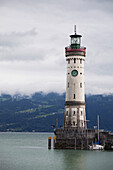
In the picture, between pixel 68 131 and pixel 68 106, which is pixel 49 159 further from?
pixel 68 106

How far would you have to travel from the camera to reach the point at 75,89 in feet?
442

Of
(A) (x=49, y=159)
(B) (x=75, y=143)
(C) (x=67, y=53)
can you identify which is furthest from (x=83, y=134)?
(C) (x=67, y=53)

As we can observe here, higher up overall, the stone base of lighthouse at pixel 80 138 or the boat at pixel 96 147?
the stone base of lighthouse at pixel 80 138

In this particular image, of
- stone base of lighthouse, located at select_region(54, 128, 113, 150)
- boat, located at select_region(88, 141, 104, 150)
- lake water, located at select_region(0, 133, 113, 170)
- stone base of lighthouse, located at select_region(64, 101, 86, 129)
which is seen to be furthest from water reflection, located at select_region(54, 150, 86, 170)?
stone base of lighthouse, located at select_region(64, 101, 86, 129)

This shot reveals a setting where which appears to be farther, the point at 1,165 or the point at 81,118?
the point at 81,118

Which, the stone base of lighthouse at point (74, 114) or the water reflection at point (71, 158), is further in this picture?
the stone base of lighthouse at point (74, 114)

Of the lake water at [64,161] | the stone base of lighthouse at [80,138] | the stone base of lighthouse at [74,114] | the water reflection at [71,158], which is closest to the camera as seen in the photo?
the lake water at [64,161]

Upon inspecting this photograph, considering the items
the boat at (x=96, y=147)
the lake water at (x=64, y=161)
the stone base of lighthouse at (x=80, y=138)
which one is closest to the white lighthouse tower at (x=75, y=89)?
the stone base of lighthouse at (x=80, y=138)

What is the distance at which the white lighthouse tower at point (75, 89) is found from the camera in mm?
134500

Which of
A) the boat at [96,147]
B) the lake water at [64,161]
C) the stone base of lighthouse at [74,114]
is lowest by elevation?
the lake water at [64,161]

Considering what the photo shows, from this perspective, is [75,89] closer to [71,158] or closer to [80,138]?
→ [80,138]

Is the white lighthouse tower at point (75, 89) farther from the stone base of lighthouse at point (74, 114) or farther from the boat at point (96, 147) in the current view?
the boat at point (96, 147)

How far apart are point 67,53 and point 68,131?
23.1m

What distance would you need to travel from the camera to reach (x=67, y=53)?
136 m
